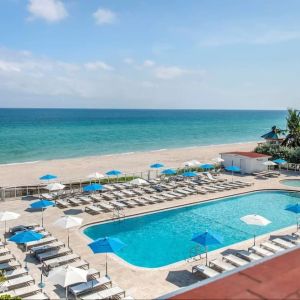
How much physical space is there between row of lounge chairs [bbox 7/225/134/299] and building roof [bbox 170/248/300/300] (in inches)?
248

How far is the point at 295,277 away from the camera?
5.95 m

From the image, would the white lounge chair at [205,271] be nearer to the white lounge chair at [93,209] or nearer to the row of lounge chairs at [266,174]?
the white lounge chair at [93,209]

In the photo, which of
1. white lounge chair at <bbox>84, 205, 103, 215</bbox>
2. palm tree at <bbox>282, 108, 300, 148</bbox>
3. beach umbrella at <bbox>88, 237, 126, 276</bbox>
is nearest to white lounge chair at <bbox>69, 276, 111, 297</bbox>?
beach umbrella at <bbox>88, 237, 126, 276</bbox>

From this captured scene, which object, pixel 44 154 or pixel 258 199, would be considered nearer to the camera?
pixel 258 199

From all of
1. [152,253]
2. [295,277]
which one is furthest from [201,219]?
[295,277]

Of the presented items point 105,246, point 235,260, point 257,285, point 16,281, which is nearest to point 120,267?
point 105,246

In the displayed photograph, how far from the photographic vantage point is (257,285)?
5.68 m

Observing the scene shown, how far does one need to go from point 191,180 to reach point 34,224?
49.5ft

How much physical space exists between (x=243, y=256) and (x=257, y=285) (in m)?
9.00

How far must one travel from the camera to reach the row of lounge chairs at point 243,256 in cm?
1313

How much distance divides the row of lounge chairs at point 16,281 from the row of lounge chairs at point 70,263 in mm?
909

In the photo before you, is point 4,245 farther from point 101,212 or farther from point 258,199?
point 258,199

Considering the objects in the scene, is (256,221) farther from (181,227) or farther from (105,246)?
(105,246)

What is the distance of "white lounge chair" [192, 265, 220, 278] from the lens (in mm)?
12830
